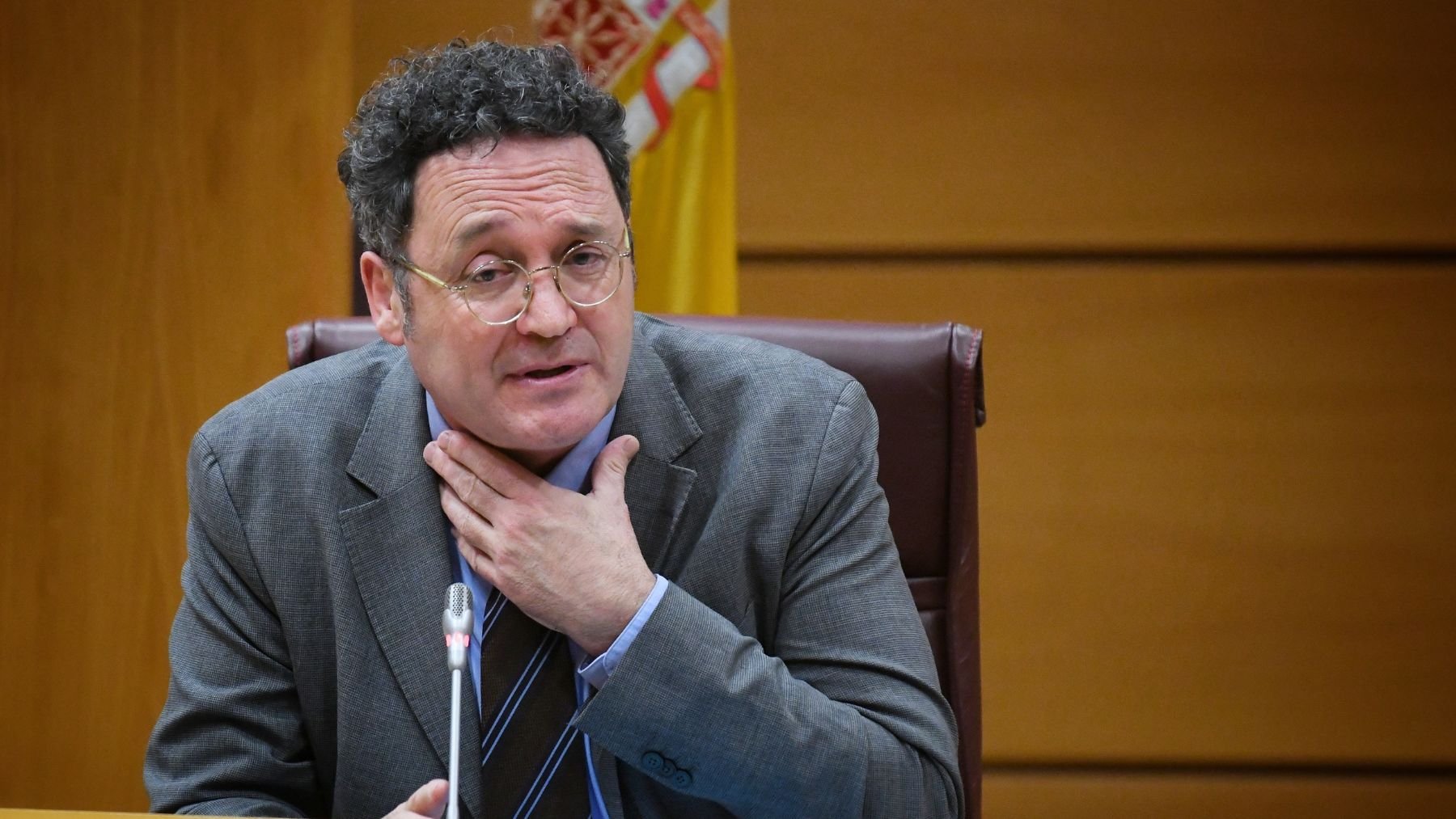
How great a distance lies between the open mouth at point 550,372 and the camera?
49.8 inches

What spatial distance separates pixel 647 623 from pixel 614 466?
7.5 inches

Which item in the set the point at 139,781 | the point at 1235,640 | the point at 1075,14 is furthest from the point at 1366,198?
the point at 139,781

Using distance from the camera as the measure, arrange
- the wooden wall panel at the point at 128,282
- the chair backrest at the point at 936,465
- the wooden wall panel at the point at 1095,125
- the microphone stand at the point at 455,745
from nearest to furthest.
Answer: the microphone stand at the point at 455,745
the chair backrest at the point at 936,465
the wooden wall panel at the point at 128,282
the wooden wall panel at the point at 1095,125

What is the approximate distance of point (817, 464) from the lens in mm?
1330

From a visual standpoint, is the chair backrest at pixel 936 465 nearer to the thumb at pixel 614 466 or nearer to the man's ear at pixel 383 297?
the thumb at pixel 614 466

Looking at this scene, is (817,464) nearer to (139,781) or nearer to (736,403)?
(736,403)

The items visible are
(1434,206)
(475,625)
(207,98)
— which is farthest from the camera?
(1434,206)

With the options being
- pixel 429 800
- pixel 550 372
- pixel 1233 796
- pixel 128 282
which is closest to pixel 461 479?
pixel 550 372

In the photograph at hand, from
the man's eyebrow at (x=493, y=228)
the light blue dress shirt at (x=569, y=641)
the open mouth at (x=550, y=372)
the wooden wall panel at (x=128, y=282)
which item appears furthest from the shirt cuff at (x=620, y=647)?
the wooden wall panel at (x=128, y=282)

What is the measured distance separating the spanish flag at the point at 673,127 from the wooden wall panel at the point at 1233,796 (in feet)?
3.72

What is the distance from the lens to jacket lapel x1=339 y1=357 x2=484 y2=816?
4.15 ft

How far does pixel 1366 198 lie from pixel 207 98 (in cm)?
211

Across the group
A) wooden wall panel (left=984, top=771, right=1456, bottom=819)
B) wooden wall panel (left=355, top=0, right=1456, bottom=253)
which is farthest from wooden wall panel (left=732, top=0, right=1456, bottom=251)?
wooden wall panel (left=984, top=771, right=1456, bottom=819)

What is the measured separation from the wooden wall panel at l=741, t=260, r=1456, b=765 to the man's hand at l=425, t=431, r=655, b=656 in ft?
4.63
